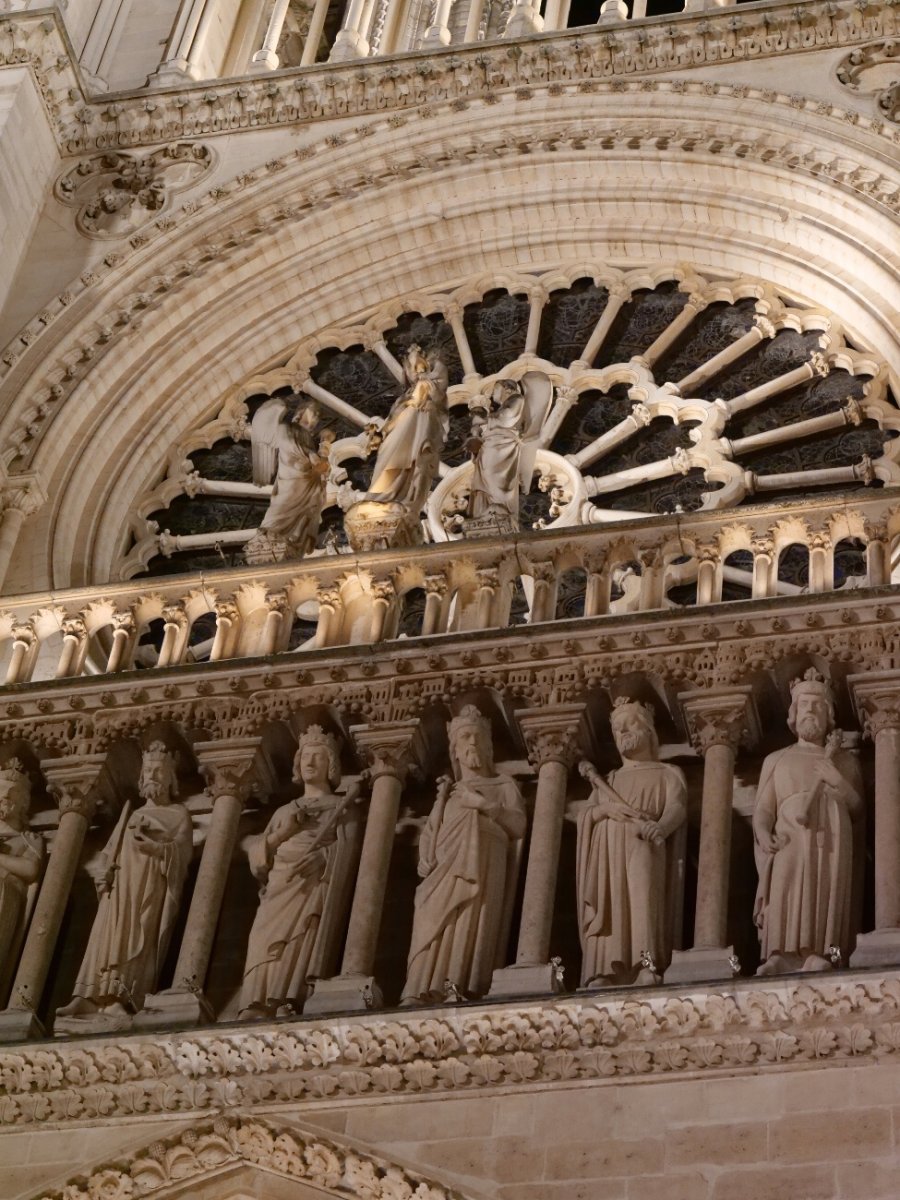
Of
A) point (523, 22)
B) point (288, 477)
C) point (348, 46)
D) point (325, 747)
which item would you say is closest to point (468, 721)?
point (325, 747)

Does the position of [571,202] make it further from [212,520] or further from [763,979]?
[763,979]

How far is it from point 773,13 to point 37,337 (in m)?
4.47

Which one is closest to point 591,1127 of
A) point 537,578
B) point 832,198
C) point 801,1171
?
point 801,1171

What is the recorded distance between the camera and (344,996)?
10758 millimetres

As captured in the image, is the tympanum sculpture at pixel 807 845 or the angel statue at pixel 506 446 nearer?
the tympanum sculpture at pixel 807 845

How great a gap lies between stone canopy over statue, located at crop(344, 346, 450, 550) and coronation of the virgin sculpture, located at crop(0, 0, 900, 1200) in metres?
0.03

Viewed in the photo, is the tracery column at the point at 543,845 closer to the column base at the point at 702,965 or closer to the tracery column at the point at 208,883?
the column base at the point at 702,965

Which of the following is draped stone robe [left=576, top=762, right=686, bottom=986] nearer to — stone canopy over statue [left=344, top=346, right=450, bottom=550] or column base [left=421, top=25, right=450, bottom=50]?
stone canopy over statue [left=344, top=346, right=450, bottom=550]

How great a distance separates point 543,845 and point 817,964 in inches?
49.4

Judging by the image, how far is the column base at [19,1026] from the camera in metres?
11.1

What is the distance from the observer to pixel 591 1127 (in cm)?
1010

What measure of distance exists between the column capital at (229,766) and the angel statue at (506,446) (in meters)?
1.70

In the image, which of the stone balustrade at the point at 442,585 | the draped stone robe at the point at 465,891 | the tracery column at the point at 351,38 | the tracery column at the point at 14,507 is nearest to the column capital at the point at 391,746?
the draped stone robe at the point at 465,891

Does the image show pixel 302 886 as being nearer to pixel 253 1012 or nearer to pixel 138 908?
pixel 253 1012
